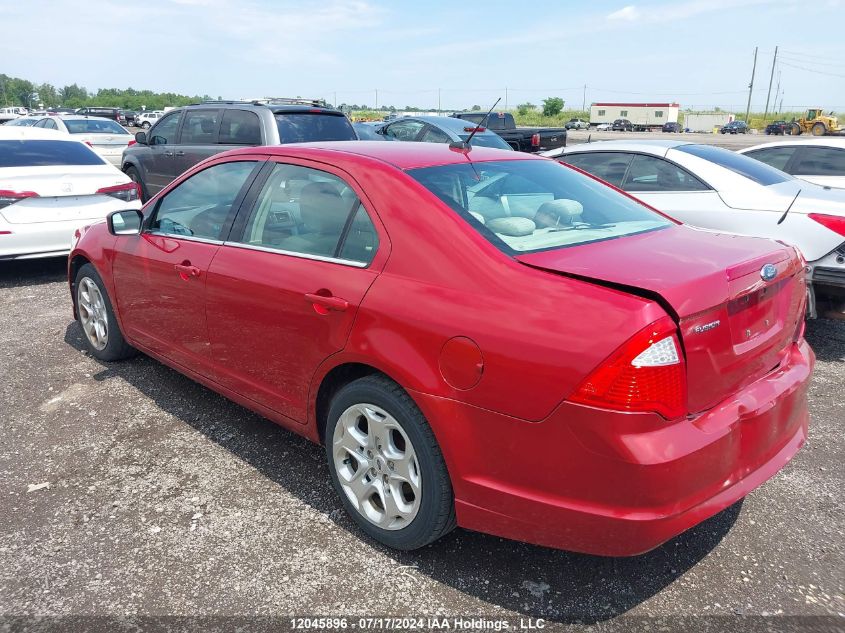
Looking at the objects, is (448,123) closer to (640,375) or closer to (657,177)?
(657,177)

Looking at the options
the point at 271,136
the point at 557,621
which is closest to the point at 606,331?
the point at 557,621

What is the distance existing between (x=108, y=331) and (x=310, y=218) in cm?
238

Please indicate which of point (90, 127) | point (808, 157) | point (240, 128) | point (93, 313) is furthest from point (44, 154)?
point (90, 127)

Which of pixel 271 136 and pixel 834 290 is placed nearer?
pixel 834 290

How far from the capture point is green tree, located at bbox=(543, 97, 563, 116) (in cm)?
10656

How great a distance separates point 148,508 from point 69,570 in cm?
47

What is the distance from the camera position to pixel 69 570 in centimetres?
265

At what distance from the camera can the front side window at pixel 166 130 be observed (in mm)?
9867

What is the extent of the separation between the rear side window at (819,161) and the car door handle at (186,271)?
23.9ft

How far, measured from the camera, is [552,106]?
351ft

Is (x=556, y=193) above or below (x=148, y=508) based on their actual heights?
above

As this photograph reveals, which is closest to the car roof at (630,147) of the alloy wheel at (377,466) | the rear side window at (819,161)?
the rear side window at (819,161)

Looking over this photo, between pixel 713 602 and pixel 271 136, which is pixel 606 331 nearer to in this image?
pixel 713 602

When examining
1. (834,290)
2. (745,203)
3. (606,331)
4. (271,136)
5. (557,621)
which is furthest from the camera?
(271,136)
